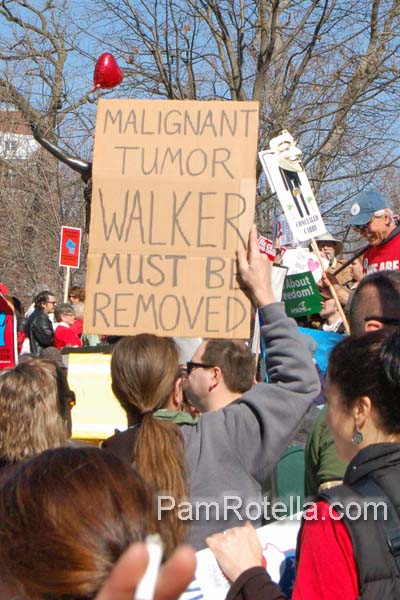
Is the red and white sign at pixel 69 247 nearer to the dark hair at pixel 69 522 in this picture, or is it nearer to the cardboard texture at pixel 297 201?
the cardboard texture at pixel 297 201

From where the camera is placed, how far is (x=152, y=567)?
3.46ft

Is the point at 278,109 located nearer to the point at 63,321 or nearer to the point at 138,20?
the point at 138,20

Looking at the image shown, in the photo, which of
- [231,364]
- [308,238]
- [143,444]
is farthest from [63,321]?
[143,444]

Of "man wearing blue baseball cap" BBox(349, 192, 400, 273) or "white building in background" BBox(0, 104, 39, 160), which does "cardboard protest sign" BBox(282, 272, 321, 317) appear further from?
"white building in background" BBox(0, 104, 39, 160)

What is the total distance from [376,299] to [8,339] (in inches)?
110

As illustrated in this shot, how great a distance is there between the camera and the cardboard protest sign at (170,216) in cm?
337

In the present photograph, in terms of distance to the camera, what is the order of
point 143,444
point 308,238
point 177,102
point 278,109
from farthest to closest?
point 278,109 < point 308,238 < point 177,102 < point 143,444

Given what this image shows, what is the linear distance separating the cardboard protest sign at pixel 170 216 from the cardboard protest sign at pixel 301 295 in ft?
10.1

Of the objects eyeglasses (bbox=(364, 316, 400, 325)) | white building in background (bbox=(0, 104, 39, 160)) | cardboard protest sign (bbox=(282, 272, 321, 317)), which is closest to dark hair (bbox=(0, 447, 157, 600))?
eyeglasses (bbox=(364, 316, 400, 325))

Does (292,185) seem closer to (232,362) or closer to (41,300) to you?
(232,362)

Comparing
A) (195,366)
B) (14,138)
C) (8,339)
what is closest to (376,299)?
(195,366)

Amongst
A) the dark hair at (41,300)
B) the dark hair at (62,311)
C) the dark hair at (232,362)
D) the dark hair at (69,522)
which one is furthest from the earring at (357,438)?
the dark hair at (41,300)

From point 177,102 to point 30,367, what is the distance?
1.15 meters

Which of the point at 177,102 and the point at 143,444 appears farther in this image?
the point at 177,102
